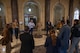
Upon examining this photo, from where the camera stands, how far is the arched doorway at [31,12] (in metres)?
18.9

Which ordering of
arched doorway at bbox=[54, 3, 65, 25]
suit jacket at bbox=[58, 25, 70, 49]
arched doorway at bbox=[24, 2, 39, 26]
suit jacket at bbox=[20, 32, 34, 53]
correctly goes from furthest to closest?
arched doorway at bbox=[54, 3, 65, 25], arched doorway at bbox=[24, 2, 39, 26], suit jacket at bbox=[58, 25, 70, 49], suit jacket at bbox=[20, 32, 34, 53]

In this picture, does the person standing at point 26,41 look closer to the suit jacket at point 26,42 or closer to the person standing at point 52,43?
the suit jacket at point 26,42

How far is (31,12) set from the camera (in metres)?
19.4

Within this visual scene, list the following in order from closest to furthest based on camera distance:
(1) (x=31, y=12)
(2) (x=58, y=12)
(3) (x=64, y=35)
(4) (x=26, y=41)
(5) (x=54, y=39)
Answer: (5) (x=54, y=39) → (4) (x=26, y=41) → (3) (x=64, y=35) → (1) (x=31, y=12) → (2) (x=58, y=12)

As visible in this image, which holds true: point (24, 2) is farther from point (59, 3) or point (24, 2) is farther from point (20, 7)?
point (59, 3)

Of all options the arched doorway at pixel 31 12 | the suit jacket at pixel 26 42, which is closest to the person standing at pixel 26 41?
the suit jacket at pixel 26 42

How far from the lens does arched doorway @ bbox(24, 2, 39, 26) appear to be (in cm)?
1886

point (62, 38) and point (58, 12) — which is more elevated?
point (58, 12)

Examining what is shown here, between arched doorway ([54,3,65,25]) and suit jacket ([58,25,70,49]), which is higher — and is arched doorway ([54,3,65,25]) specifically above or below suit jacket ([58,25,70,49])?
above

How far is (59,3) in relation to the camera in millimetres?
18750

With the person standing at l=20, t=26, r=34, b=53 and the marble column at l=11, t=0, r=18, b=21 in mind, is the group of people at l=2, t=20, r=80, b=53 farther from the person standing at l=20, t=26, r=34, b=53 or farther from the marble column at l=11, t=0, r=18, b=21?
the marble column at l=11, t=0, r=18, b=21

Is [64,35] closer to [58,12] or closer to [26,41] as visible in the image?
[26,41]

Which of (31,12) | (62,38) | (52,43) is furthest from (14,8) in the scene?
(52,43)

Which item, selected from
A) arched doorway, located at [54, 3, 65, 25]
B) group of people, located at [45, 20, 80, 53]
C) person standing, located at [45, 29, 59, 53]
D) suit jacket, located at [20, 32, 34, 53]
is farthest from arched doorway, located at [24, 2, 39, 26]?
person standing, located at [45, 29, 59, 53]
